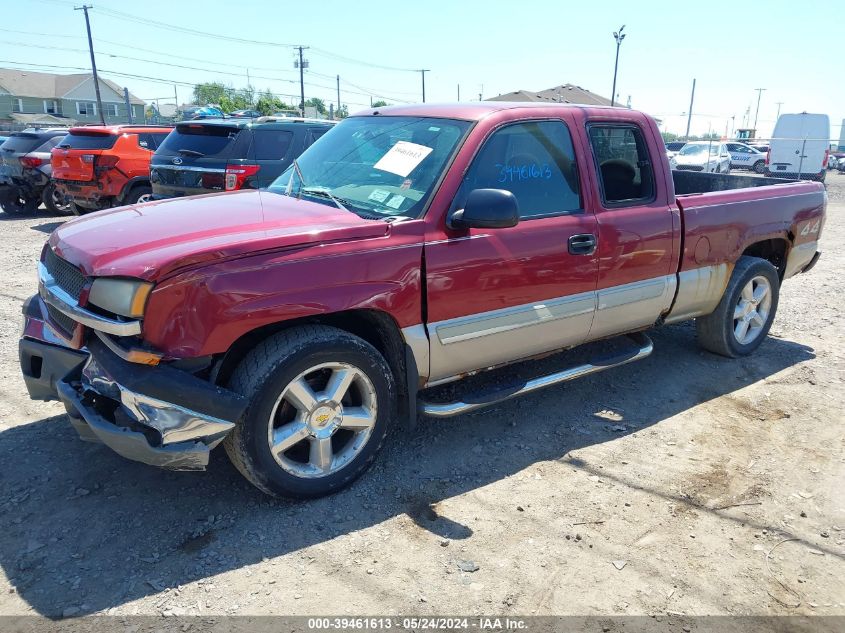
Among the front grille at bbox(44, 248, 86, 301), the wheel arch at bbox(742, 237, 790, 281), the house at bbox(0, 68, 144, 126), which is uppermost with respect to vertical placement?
the house at bbox(0, 68, 144, 126)

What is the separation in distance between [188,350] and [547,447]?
2252mm

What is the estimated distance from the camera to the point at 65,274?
3.24 meters

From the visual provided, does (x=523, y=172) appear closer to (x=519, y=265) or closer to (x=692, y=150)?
(x=519, y=265)

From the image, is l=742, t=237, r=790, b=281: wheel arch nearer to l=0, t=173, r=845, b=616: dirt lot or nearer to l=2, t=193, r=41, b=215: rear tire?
l=0, t=173, r=845, b=616: dirt lot

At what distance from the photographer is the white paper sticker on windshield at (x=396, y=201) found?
3549 millimetres

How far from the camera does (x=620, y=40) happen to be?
135 ft

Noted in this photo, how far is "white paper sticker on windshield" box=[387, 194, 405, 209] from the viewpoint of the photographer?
3.55 m

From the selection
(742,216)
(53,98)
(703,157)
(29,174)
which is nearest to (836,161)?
(703,157)

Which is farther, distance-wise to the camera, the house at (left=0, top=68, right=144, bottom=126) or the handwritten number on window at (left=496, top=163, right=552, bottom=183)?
the house at (left=0, top=68, right=144, bottom=126)

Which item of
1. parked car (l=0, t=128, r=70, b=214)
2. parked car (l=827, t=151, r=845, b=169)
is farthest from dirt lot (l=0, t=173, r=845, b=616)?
parked car (l=827, t=151, r=845, b=169)

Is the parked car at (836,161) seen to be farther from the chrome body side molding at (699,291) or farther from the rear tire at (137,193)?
the chrome body side molding at (699,291)

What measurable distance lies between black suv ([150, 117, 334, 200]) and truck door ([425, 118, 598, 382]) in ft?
16.9

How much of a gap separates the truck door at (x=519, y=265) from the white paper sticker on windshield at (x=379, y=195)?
0.40 meters

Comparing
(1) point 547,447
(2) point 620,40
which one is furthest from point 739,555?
(2) point 620,40
